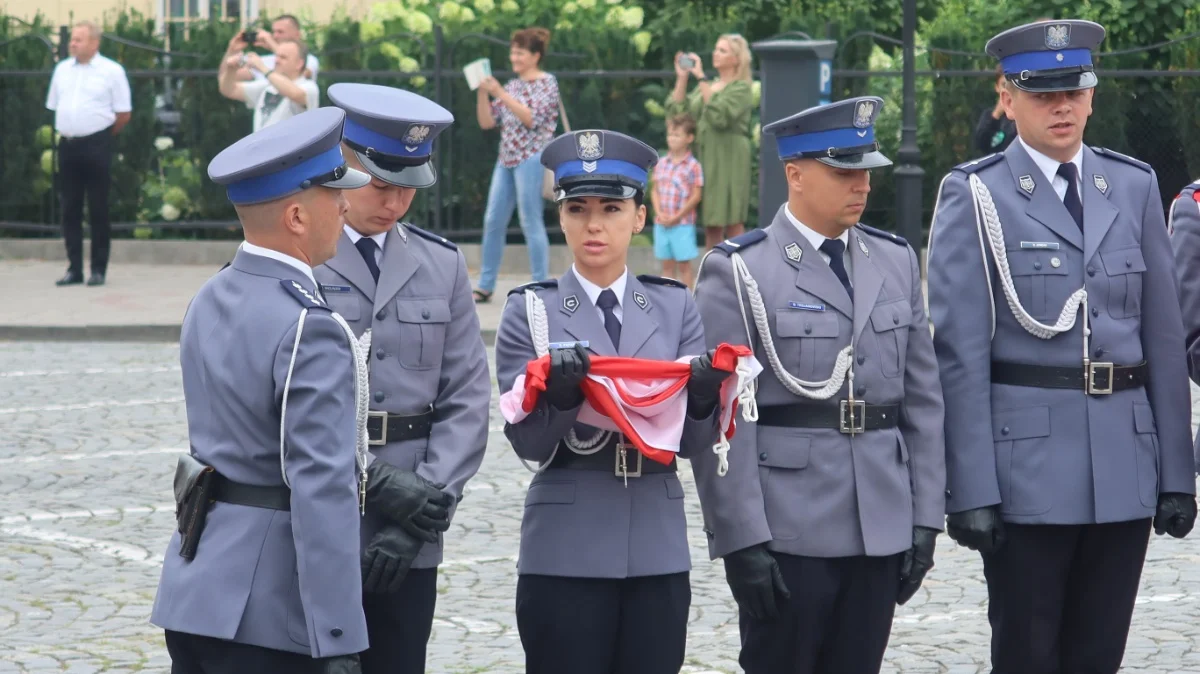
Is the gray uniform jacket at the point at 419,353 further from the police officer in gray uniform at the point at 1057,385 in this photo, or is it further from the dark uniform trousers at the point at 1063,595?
the dark uniform trousers at the point at 1063,595

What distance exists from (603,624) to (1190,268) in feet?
6.68

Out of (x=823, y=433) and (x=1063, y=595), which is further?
(x=1063, y=595)

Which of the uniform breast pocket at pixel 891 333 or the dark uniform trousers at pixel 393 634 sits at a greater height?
the uniform breast pocket at pixel 891 333

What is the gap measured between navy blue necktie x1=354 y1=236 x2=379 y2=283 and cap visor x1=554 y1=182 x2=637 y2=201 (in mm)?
535

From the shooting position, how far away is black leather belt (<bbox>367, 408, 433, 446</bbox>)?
4.57 meters

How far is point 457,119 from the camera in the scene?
17.3 m

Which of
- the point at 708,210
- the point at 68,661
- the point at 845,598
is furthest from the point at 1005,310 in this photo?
the point at 708,210

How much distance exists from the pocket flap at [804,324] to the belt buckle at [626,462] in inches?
19.2

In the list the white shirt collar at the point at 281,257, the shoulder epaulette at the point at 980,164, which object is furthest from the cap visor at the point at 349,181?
the shoulder epaulette at the point at 980,164

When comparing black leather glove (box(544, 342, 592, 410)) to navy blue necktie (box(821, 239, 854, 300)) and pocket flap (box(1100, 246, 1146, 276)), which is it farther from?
pocket flap (box(1100, 246, 1146, 276))

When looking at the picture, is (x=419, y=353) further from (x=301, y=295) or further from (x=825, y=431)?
(x=825, y=431)

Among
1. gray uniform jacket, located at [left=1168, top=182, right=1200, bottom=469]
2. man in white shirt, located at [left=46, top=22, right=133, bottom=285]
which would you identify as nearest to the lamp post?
man in white shirt, located at [left=46, top=22, right=133, bottom=285]

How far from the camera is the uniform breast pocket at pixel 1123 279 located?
495 cm

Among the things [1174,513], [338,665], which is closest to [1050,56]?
[1174,513]
